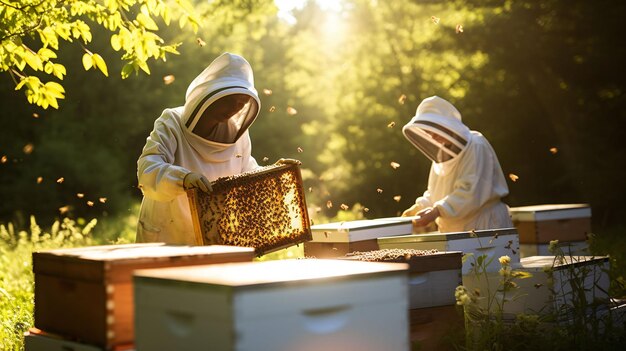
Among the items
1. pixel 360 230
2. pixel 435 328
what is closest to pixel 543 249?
pixel 360 230

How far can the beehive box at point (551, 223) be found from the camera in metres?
8.48

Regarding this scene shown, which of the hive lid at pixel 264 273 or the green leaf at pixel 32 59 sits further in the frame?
the green leaf at pixel 32 59

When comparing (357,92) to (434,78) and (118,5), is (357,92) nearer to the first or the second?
(434,78)

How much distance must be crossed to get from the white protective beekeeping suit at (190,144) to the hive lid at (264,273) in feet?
5.62

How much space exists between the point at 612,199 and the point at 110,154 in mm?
16529

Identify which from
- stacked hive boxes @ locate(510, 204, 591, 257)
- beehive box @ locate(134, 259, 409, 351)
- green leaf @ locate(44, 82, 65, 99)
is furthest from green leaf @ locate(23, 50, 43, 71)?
stacked hive boxes @ locate(510, 204, 591, 257)

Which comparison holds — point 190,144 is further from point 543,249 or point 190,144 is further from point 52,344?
point 543,249

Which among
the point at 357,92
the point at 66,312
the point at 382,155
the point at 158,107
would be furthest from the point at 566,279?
the point at 158,107

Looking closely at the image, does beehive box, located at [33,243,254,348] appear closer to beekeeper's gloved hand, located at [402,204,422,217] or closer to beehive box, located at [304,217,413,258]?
beehive box, located at [304,217,413,258]

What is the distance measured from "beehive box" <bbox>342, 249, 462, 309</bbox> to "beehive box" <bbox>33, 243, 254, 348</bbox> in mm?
1064

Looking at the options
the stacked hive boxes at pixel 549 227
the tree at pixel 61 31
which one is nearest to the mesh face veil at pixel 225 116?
the tree at pixel 61 31

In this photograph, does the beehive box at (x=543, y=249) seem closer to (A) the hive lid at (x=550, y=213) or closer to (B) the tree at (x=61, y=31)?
(A) the hive lid at (x=550, y=213)

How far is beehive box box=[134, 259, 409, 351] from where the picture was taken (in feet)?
7.66

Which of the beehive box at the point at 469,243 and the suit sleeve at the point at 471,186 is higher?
the suit sleeve at the point at 471,186
